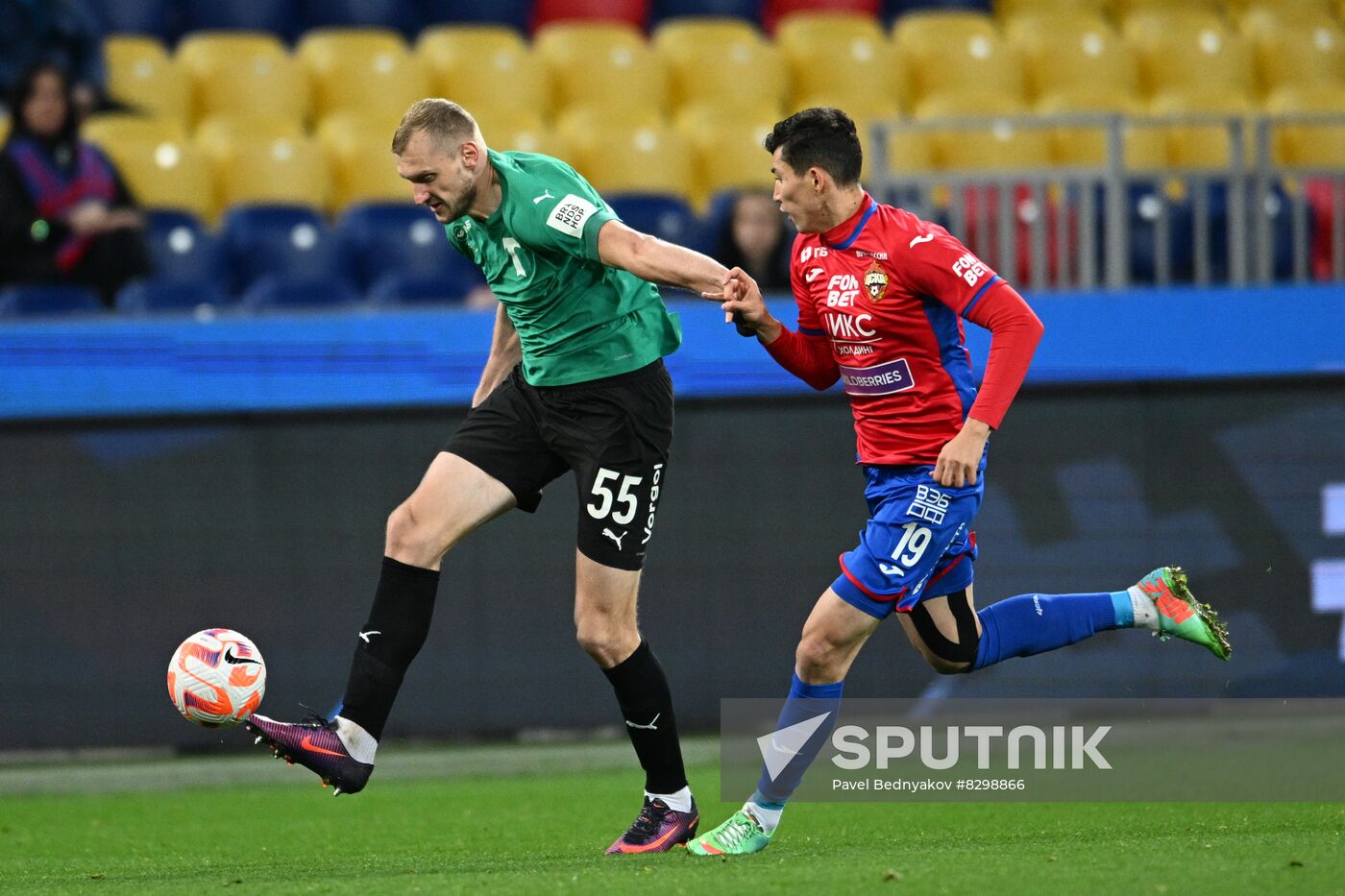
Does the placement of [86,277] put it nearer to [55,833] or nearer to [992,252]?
[55,833]

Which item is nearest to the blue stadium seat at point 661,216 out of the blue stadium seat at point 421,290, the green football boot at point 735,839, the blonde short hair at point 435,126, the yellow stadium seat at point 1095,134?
the blue stadium seat at point 421,290

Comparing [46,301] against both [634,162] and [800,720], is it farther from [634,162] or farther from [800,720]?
[800,720]

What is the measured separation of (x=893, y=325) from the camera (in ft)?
18.4

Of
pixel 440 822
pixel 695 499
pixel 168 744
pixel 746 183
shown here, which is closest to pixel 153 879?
pixel 440 822

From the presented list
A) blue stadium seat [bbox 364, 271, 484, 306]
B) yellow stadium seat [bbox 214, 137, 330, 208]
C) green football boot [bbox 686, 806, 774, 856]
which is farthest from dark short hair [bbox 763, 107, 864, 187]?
yellow stadium seat [bbox 214, 137, 330, 208]

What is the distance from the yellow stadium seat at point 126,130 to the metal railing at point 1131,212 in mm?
4720

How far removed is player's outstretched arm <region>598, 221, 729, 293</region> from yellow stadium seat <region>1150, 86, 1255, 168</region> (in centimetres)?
761

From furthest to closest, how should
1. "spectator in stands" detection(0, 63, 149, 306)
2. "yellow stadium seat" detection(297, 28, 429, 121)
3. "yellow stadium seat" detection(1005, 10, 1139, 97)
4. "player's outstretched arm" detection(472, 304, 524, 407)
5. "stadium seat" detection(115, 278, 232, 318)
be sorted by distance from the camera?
"yellow stadium seat" detection(1005, 10, 1139, 97)
"yellow stadium seat" detection(297, 28, 429, 121)
"spectator in stands" detection(0, 63, 149, 306)
"stadium seat" detection(115, 278, 232, 318)
"player's outstretched arm" detection(472, 304, 524, 407)

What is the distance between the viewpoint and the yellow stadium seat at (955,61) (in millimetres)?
13539

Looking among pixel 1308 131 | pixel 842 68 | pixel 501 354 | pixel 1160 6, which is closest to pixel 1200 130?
pixel 1308 131

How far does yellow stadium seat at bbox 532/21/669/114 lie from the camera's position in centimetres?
1314

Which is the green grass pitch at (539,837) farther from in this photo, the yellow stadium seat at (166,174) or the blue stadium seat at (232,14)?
the blue stadium seat at (232,14)

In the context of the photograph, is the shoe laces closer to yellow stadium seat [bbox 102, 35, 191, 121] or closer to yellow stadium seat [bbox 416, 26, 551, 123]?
yellow stadium seat [bbox 416, 26, 551, 123]

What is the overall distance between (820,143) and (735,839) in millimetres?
2146
